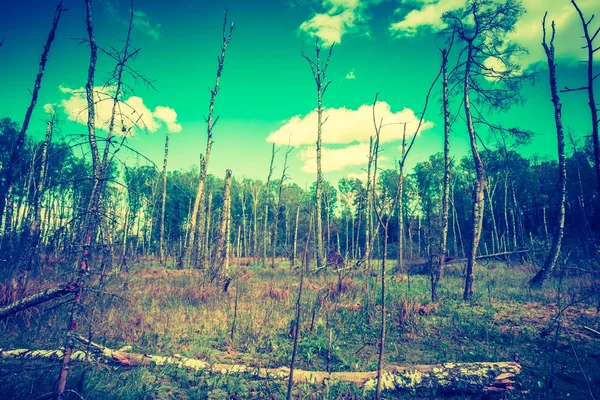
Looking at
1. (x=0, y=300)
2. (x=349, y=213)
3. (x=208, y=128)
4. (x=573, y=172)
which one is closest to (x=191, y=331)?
(x=0, y=300)

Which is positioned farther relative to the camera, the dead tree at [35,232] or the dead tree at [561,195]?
the dead tree at [561,195]

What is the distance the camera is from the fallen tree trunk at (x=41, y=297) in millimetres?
2320

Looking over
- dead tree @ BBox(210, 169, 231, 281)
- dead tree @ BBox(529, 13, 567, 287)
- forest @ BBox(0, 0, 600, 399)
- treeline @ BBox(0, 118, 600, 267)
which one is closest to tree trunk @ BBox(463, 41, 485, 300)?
forest @ BBox(0, 0, 600, 399)

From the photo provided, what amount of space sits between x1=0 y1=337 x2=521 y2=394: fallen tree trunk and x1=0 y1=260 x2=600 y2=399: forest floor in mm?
128

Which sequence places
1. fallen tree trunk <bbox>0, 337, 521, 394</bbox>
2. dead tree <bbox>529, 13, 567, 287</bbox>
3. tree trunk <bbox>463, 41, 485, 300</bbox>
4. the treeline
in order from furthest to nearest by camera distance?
the treeline → dead tree <bbox>529, 13, 567, 287</bbox> → tree trunk <bbox>463, 41, 485, 300</bbox> → fallen tree trunk <bbox>0, 337, 521, 394</bbox>

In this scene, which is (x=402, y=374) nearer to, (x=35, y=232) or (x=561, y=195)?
(x=561, y=195)

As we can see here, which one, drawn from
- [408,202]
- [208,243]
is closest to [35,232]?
[208,243]

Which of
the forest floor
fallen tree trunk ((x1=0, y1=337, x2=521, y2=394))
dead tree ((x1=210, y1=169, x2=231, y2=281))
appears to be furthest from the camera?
dead tree ((x1=210, y1=169, x2=231, y2=281))

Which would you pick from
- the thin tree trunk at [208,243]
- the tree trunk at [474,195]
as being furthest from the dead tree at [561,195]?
the thin tree trunk at [208,243]

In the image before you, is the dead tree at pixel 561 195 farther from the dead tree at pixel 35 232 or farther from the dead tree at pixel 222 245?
the dead tree at pixel 35 232

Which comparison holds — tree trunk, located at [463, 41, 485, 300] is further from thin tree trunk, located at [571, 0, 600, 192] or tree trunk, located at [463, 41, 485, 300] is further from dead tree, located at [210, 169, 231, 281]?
dead tree, located at [210, 169, 231, 281]

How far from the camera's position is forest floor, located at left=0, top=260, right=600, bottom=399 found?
3.61m

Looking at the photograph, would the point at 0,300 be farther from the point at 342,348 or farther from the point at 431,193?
the point at 431,193

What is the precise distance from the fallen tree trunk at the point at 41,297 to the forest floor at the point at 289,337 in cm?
27
